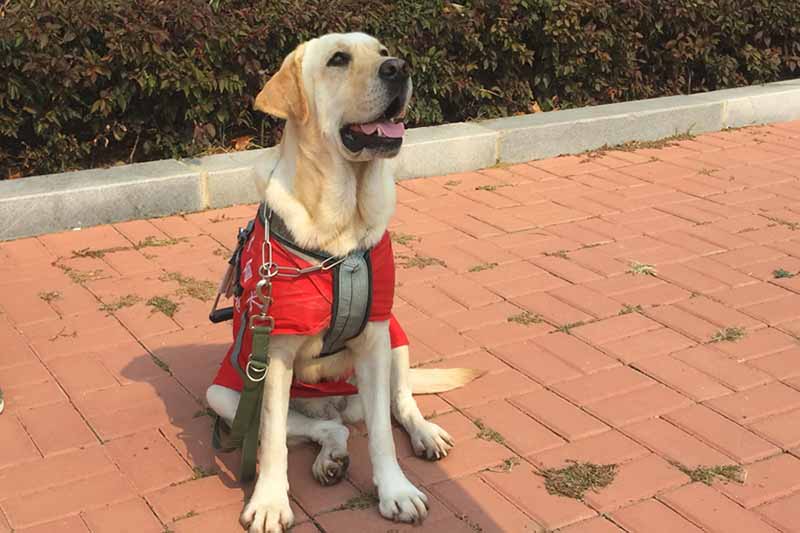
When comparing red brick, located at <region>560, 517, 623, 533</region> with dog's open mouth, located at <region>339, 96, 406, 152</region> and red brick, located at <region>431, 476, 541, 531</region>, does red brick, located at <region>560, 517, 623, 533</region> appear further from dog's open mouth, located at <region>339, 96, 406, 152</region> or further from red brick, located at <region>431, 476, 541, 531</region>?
dog's open mouth, located at <region>339, 96, 406, 152</region>

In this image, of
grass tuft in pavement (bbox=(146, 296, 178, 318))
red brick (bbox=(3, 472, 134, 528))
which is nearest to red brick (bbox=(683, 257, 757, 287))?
grass tuft in pavement (bbox=(146, 296, 178, 318))

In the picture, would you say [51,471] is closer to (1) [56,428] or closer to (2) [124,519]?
(1) [56,428]

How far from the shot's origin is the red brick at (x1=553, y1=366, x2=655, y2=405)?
411cm

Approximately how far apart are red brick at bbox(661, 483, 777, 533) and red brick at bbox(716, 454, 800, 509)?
51 mm

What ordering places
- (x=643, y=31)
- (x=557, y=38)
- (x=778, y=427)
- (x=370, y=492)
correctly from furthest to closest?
(x=643, y=31)
(x=557, y=38)
(x=778, y=427)
(x=370, y=492)

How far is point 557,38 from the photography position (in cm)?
782

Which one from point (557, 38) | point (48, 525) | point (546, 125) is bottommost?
point (48, 525)

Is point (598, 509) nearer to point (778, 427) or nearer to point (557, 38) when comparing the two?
point (778, 427)

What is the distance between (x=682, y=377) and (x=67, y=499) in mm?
2429

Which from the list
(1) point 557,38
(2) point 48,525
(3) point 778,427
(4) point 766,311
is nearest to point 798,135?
(1) point 557,38

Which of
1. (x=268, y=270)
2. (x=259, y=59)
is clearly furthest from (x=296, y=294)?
(x=259, y=59)

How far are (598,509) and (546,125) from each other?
175 inches

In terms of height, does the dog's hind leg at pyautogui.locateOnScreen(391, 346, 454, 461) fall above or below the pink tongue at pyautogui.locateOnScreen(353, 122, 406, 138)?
below

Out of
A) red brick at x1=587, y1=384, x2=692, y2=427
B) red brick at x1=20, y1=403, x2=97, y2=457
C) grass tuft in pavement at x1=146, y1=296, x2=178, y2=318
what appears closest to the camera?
red brick at x1=20, y1=403, x2=97, y2=457
